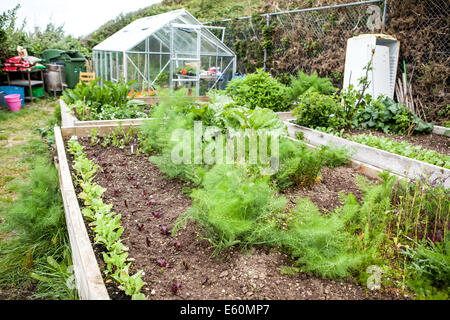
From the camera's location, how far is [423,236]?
6.75ft

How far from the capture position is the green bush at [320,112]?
14.7ft

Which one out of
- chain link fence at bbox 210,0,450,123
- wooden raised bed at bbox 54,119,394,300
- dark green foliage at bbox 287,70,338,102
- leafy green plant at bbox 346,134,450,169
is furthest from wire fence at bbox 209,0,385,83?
wooden raised bed at bbox 54,119,394,300

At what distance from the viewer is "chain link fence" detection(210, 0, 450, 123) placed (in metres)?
5.37

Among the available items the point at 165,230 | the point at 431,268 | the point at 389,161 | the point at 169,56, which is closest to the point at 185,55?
the point at 169,56

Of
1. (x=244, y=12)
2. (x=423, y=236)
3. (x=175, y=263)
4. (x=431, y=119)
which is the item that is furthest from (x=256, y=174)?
(x=244, y=12)

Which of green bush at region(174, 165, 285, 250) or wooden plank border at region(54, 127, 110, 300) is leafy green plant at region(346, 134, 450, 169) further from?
wooden plank border at region(54, 127, 110, 300)

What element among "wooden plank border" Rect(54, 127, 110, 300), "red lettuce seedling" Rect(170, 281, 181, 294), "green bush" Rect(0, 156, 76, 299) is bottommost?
"green bush" Rect(0, 156, 76, 299)

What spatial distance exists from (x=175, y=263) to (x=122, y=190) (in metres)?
1.21

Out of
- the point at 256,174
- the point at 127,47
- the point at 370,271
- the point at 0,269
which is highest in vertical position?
the point at 127,47

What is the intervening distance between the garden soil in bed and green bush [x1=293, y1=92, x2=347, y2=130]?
6.70 feet

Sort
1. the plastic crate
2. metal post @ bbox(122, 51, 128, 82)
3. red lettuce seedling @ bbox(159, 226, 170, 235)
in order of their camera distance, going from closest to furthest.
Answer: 1. red lettuce seedling @ bbox(159, 226, 170, 235)
2. metal post @ bbox(122, 51, 128, 82)
3. the plastic crate

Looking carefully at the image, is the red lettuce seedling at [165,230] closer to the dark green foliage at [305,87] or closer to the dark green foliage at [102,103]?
the dark green foliage at [102,103]
